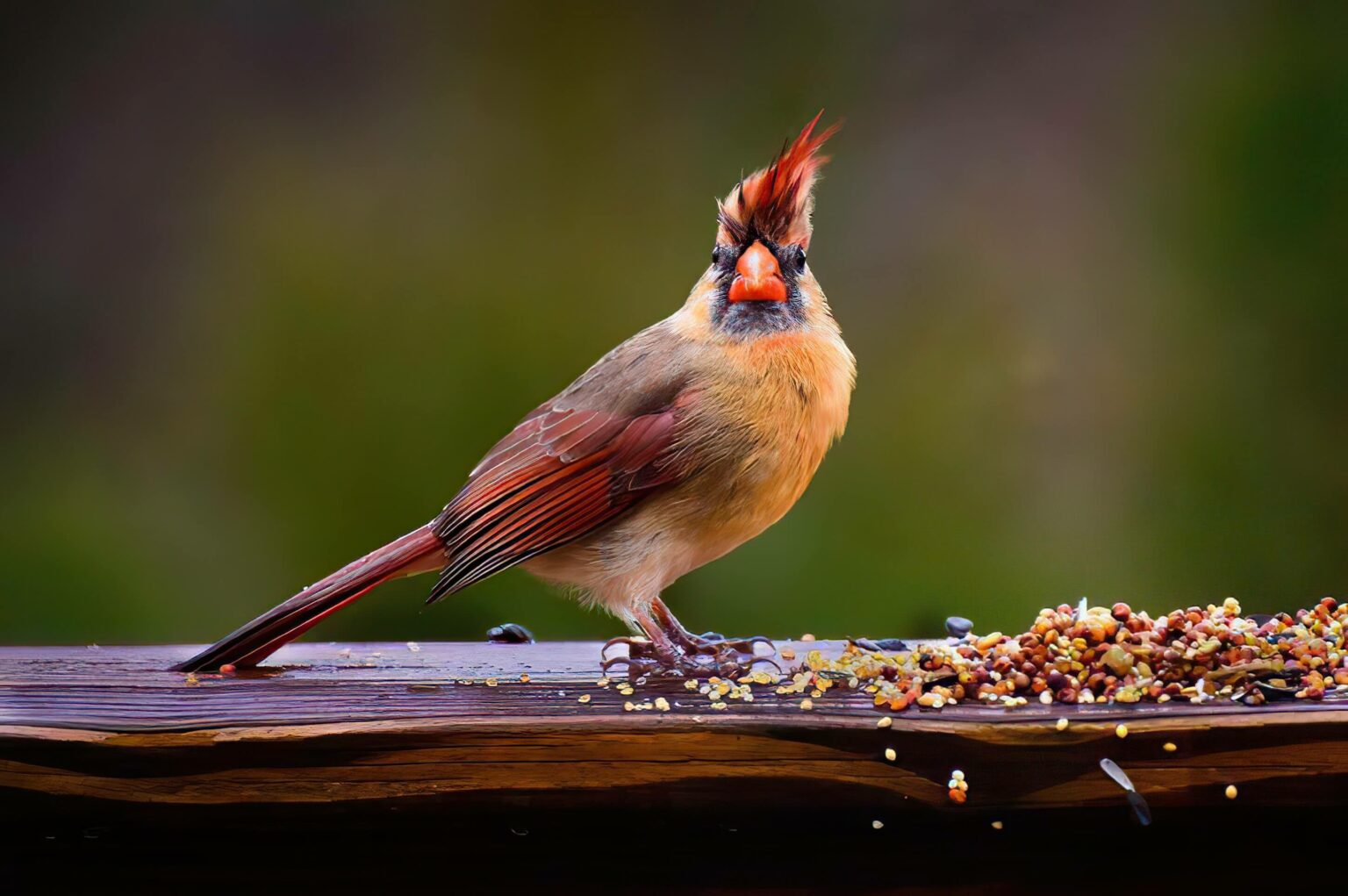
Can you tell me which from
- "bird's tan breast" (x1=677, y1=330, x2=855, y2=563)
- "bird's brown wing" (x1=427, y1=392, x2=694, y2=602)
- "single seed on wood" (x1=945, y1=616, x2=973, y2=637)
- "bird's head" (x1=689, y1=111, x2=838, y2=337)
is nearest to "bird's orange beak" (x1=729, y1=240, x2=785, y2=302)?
"bird's head" (x1=689, y1=111, x2=838, y2=337)

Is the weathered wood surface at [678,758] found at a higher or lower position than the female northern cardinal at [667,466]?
lower

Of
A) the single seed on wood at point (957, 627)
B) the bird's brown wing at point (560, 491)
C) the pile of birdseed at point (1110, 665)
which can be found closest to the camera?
the pile of birdseed at point (1110, 665)

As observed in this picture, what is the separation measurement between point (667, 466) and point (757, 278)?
14.8 inches

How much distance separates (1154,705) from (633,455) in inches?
38.1

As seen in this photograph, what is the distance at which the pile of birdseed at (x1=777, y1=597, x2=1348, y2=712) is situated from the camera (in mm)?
1998

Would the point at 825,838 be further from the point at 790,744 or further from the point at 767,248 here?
the point at 767,248

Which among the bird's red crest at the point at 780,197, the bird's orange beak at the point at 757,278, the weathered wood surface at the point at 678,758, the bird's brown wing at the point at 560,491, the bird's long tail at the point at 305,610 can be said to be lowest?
the weathered wood surface at the point at 678,758

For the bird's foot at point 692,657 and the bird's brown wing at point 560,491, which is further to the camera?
the bird's brown wing at point 560,491

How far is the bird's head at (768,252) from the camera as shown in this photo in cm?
247

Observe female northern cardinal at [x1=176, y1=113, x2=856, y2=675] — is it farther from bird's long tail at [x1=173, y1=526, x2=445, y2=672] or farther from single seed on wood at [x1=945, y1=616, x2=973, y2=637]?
single seed on wood at [x1=945, y1=616, x2=973, y2=637]

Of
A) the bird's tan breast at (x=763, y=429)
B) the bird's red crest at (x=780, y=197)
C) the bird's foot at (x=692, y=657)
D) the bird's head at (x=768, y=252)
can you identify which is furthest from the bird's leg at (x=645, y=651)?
the bird's red crest at (x=780, y=197)

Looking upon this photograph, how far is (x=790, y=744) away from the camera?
1.89 metres

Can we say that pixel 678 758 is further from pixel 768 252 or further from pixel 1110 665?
pixel 768 252

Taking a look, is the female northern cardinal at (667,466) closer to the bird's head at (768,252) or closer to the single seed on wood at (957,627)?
the bird's head at (768,252)
